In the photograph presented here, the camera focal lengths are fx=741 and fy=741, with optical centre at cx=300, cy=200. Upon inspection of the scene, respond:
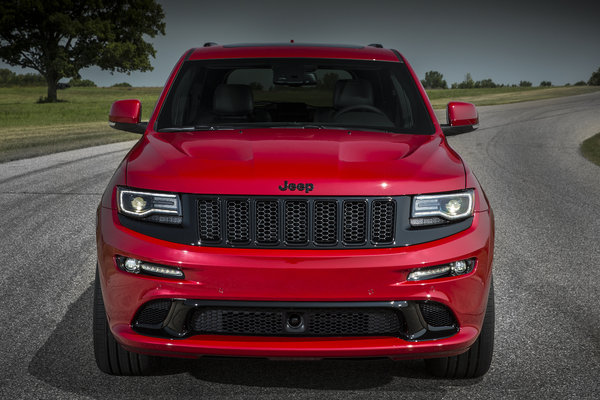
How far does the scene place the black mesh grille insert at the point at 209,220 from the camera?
3.35 metres

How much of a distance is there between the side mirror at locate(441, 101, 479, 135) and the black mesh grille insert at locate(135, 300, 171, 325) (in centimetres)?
255

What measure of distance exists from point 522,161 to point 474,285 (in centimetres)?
1219

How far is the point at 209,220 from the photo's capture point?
3.36 m

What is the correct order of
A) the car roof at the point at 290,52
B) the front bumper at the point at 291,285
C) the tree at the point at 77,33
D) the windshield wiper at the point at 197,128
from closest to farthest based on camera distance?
1. the front bumper at the point at 291,285
2. the windshield wiper at the point at 197,128
3. the car roof at the point at 290,52
4. the tree at the point at 77,33

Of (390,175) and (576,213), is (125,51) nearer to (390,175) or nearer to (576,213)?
(576,213)

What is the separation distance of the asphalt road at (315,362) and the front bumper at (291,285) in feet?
1.28

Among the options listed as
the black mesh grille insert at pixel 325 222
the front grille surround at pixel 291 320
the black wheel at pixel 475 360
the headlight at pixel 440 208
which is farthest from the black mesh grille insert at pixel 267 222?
the black wheel at pixel 475 360

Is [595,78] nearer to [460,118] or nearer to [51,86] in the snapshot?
[51,86]

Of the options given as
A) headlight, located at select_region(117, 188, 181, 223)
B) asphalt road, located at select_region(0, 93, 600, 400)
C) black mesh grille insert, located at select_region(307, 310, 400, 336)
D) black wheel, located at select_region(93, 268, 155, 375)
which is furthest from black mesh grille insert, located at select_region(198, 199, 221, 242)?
asphalt road, located at select_region(0, 93, 600, 400)

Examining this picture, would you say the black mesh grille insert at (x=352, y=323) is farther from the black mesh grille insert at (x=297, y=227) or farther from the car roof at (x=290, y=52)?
the car roof at (x=290, y=52)

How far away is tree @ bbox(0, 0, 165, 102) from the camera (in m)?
50.0

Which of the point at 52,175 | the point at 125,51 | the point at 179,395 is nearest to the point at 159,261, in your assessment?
the point at 179,395

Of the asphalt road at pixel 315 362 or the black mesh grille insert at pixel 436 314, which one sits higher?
the black mesh grille insert at pixel 436 314

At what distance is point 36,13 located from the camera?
50.6 meters
